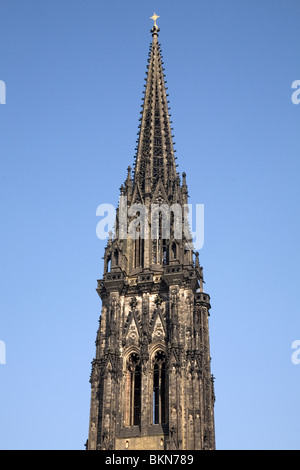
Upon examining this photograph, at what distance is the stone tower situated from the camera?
51.4 metres

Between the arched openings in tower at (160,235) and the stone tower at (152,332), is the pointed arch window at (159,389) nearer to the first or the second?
the stone tower at (152,332)

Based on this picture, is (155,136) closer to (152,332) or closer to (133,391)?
(152,332)

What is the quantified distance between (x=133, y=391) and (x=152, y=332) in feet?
14.4

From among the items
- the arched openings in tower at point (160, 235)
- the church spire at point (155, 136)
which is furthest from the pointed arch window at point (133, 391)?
the church spire at point (155, 136)

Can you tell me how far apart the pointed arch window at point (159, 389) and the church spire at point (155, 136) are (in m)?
16.0

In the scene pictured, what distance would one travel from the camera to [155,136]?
226 ft

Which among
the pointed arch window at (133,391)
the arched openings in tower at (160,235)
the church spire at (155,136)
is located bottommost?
the pointed arch window at (133,391)

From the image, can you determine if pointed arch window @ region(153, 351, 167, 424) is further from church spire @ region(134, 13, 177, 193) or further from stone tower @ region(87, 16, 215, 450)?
church spire @ region(134, 13, 177, 193)

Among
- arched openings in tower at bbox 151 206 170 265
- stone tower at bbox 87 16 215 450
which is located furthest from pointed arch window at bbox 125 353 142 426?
arched openings in tower at bbox 151 206 170 265

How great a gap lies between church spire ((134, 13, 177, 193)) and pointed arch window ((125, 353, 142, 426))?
1608cm

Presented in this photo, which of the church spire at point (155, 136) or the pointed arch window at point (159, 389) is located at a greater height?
the church spire at point (155, 136)

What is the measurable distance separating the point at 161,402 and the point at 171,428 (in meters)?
2.87

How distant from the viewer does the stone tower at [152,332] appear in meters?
51.4
